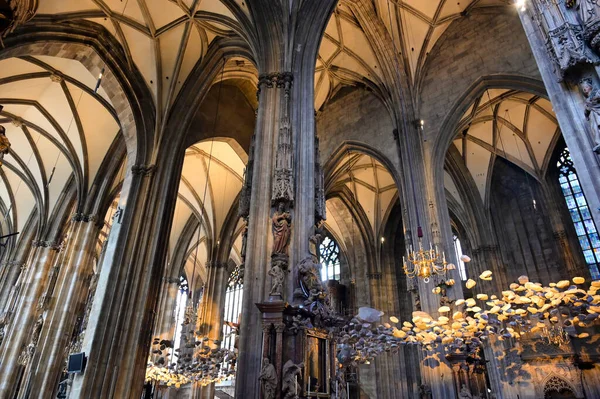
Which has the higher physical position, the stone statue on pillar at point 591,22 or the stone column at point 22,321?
the stone statue on pillar at point 591,22

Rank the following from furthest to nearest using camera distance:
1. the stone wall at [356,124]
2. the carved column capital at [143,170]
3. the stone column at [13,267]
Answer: the stone column at [13,267] → the stone wall at [356,124] → the carved column capital at [143,170]

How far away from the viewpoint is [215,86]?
54.9ft

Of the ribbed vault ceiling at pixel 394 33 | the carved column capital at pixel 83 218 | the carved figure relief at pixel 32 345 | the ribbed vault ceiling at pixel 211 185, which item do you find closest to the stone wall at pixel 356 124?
the ribbed vault ceiling at pixel 394 33

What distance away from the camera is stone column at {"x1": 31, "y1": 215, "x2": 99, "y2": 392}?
1355cm

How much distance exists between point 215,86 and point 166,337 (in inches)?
540

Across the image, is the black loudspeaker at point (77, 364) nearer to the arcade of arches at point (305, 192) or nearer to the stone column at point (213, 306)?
the arcade of arches at point (305, 192)

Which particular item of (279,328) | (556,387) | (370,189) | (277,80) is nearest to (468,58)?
(370,189)

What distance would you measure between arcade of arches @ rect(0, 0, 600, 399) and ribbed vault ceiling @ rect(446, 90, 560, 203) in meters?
0.09

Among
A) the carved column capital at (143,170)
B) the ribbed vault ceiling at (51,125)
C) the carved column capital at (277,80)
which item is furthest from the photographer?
the ribbed vault ceiling at (51,125)

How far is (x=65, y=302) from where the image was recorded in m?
14.5

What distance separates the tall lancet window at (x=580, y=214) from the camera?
1577 centimetres

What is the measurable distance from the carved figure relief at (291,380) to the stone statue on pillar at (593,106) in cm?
551

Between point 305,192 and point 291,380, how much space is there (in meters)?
3.88

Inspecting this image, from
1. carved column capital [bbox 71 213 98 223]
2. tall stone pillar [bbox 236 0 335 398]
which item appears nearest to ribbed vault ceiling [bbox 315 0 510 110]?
tall stone pillar [bbox 236 0 335 398]
